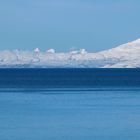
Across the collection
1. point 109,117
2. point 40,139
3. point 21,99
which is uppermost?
point 21,99

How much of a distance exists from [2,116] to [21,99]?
62.7 ft

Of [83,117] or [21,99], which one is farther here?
[21,99]

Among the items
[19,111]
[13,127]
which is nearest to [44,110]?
[19,111]

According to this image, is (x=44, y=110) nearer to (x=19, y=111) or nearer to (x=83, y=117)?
(x=19, y=111)

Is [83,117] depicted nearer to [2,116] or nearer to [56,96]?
[2,116]

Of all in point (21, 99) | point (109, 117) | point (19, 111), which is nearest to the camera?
point (109, 117)

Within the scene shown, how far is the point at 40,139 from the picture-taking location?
43.8m

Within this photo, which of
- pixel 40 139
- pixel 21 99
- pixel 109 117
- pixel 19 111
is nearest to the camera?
pixel 40 139

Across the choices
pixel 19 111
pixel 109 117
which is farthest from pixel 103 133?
pixel 19 111

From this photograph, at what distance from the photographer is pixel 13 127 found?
4850 centimetres

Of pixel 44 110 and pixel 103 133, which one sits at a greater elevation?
pixel 44 110

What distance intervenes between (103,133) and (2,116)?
35.7 ft

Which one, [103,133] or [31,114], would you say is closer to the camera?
[103,133]

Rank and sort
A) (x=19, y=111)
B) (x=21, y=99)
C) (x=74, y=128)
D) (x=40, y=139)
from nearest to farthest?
1. (x=40, y=139)
2. (x=74, y=128)
3. (x=19, y=111)
4. (x=21, y=99)
